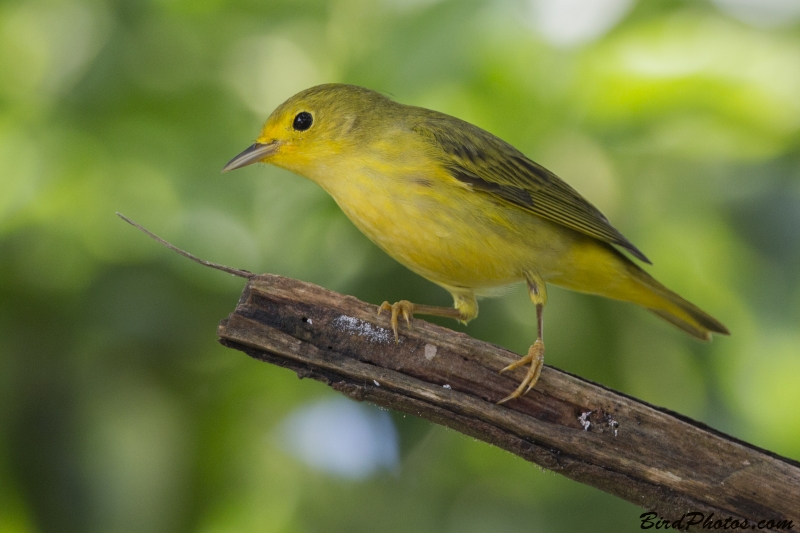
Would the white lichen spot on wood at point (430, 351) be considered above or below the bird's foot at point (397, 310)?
below

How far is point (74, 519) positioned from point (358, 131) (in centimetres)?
235

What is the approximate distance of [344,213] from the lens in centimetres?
400

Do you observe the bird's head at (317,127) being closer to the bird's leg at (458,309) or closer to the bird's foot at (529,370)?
the bird's leg at (458,309)

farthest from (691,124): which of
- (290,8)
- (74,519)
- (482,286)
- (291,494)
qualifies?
(74,519)

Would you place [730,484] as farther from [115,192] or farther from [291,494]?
[115,192]

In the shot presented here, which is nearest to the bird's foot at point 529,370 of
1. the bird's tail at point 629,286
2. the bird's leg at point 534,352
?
the bird's leg at point 534,352

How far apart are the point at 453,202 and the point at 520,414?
4.16 feet

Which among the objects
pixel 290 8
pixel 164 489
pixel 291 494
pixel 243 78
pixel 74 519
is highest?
pixel 290 8

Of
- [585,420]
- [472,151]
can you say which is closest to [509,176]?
[472,151]

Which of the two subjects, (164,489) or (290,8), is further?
(290,8)

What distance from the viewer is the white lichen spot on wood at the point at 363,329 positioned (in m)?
3.13

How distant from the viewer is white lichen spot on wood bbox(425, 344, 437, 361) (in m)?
3.17

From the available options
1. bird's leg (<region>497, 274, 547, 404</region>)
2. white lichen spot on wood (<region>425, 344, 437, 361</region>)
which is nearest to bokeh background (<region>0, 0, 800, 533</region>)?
bird's leg (<region>497, 274, 547, 404</region>)

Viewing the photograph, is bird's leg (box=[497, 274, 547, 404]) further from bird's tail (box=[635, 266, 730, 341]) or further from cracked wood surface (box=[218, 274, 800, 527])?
bird's tail (box=[635, 266, 730, 341])
